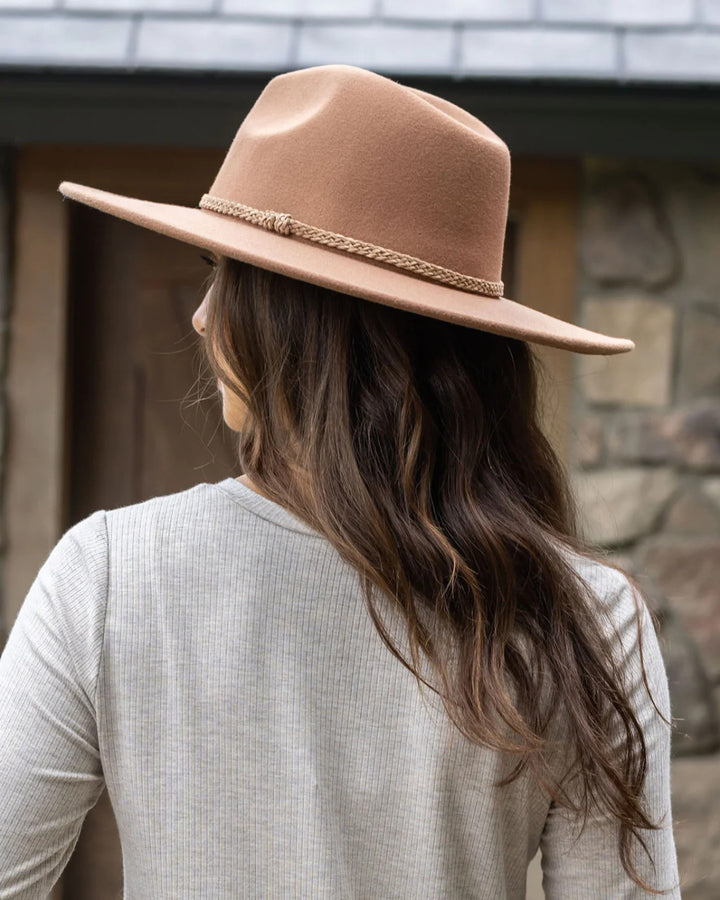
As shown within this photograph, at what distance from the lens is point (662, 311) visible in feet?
8.04

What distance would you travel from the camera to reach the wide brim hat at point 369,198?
1.00m

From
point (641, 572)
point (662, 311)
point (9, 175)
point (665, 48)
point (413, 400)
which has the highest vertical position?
point (665, 48)

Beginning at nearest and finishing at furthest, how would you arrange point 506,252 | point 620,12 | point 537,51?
point 537,51
point 620,12
point 506,252

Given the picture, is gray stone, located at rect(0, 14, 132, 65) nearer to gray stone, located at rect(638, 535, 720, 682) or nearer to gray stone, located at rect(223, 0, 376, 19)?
gray stone, located at rect(223, 0, 376, 19)

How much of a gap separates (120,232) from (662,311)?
4.68 ft

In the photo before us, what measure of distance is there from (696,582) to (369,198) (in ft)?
5.74

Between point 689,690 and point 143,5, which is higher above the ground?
point 143,5

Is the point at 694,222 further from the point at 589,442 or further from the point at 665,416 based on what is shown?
the point at 589,442

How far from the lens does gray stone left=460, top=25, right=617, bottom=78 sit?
7.00ft

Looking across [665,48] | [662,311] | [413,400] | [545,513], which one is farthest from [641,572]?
[413,400]

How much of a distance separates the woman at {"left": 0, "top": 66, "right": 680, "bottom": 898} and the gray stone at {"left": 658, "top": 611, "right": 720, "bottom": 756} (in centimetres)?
150

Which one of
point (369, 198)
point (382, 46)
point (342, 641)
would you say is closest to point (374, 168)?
point (369, 198)

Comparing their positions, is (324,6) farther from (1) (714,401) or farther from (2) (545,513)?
(2) (545,513)

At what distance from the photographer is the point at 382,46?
2199 millimetres
